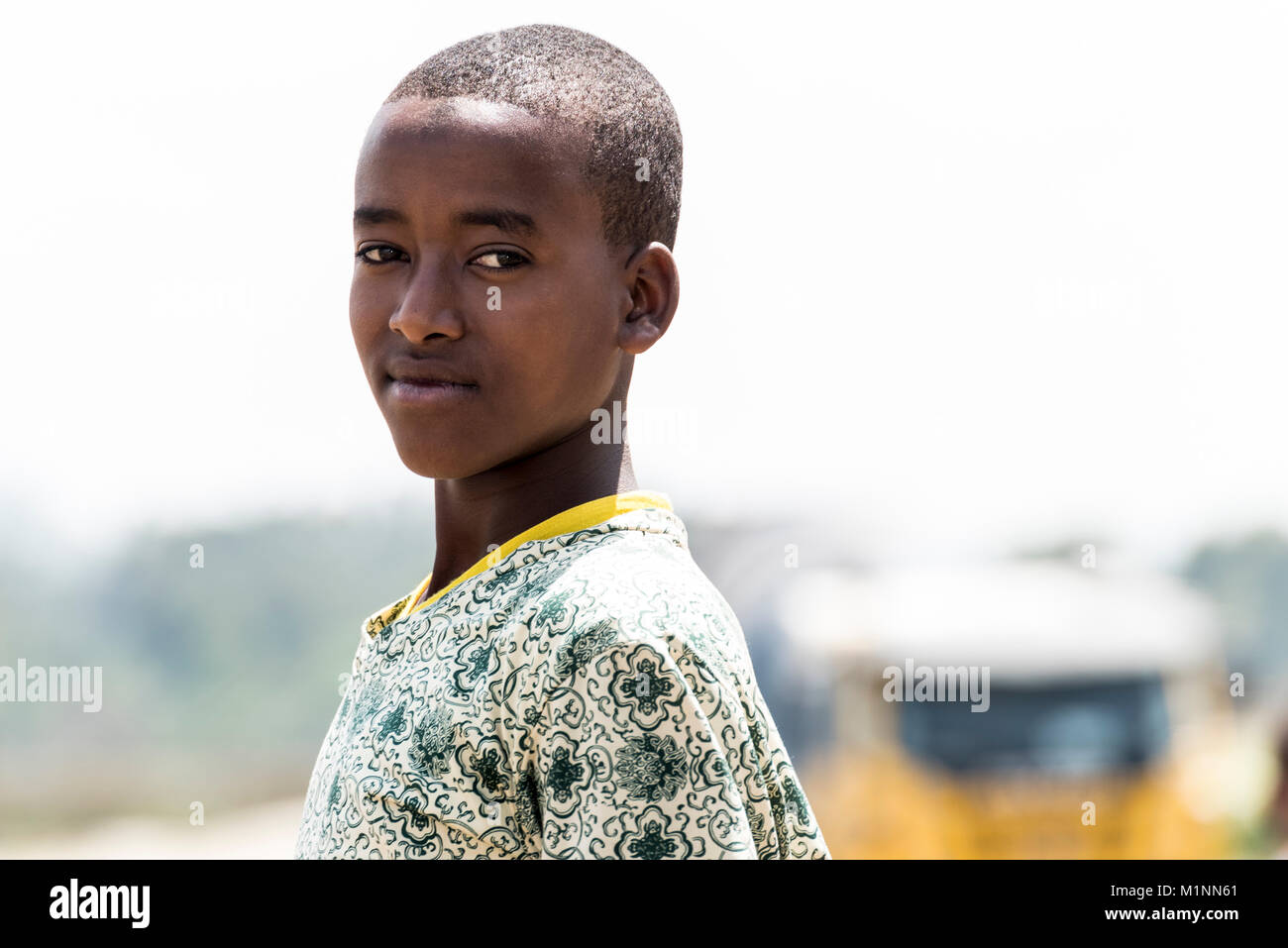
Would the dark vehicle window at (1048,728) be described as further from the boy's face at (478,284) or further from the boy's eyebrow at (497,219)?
the boy's eyebrow at (497,219)

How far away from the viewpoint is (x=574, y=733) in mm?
1709

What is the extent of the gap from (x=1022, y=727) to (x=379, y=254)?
813 centimetres

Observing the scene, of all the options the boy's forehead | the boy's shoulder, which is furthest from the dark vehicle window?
the boy's forehead

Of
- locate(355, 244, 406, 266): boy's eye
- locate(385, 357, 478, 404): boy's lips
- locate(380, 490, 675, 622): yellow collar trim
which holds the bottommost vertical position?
locate(380, 490, 675, 622): yellow collar trim

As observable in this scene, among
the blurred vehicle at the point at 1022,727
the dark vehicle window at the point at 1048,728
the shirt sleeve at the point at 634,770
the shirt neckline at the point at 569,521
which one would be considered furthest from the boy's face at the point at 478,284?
the dark vehicle window at the point at 1048,728

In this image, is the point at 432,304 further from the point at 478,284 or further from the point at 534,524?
the point at 534,524

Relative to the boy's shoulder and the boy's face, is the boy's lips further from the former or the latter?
the boy's shoulder

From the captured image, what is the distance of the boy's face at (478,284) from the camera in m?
1.95

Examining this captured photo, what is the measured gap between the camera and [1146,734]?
31.4 feet

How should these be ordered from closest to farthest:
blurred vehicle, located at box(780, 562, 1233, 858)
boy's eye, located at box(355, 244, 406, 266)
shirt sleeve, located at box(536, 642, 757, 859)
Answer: shirt sleeve, located at box(536, 642, 757, 859), boy's eye, located at box(355, 244, 406, 266), blurred vehicle, located at box(780, 562, 1233, 858)

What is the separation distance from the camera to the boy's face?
195 cm
